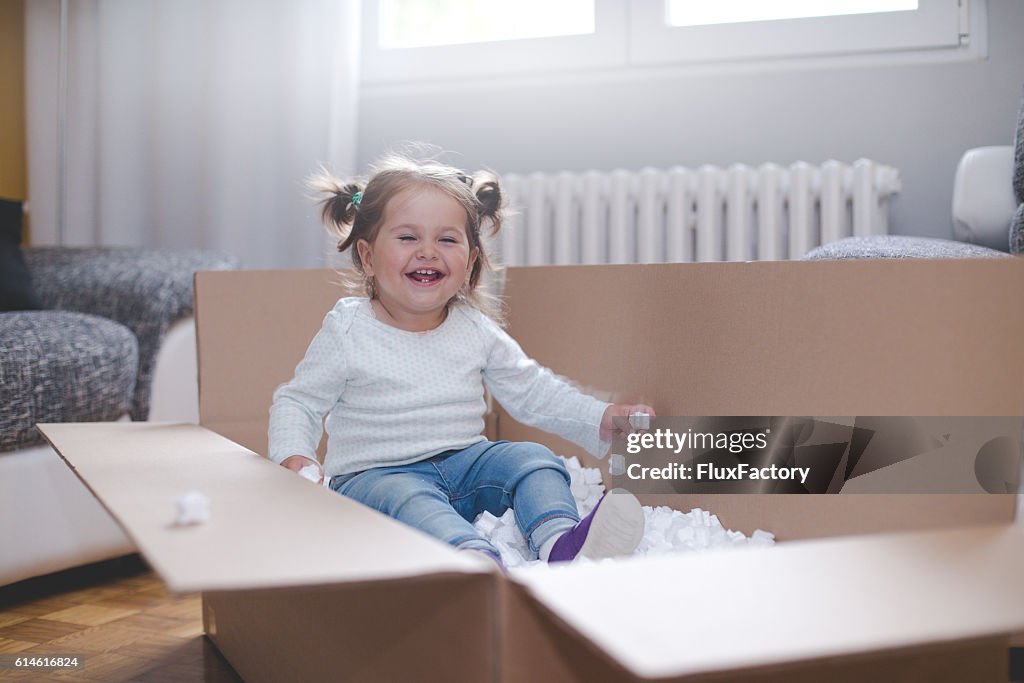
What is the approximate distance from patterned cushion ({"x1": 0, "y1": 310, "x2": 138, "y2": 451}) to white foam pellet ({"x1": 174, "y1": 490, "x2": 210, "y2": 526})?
0.67m

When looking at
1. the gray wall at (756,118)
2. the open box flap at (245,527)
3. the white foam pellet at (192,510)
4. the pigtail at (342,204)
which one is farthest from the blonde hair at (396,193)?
the gray wall at (756,118)

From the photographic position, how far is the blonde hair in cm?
103

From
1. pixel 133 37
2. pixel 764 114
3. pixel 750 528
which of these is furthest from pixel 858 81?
pixel 133 37

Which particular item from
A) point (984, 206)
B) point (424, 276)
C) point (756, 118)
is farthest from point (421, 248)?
point (756, 118)

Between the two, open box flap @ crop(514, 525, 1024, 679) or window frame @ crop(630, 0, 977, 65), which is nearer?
open box flap @ crop(514, 525, 1024, 679)

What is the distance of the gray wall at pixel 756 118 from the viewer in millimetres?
1628

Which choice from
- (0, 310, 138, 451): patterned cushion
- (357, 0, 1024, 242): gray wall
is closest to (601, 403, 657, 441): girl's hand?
(0, 310, 138, 451): patterned cushion

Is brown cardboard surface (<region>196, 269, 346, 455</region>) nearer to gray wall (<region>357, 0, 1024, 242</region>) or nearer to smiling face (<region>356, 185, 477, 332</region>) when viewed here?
smiling face (<region>356, 185, 477, 332</region>)

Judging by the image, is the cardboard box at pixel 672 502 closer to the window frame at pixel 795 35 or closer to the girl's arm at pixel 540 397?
the girl's arm at pixel 540 397

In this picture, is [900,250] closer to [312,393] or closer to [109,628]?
[312,393]

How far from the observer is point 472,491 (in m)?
0.99

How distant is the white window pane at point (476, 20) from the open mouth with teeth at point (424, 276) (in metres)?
0.98

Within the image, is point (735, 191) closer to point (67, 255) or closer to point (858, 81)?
point (858, 81)

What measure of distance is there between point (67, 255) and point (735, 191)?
3.74 ft
